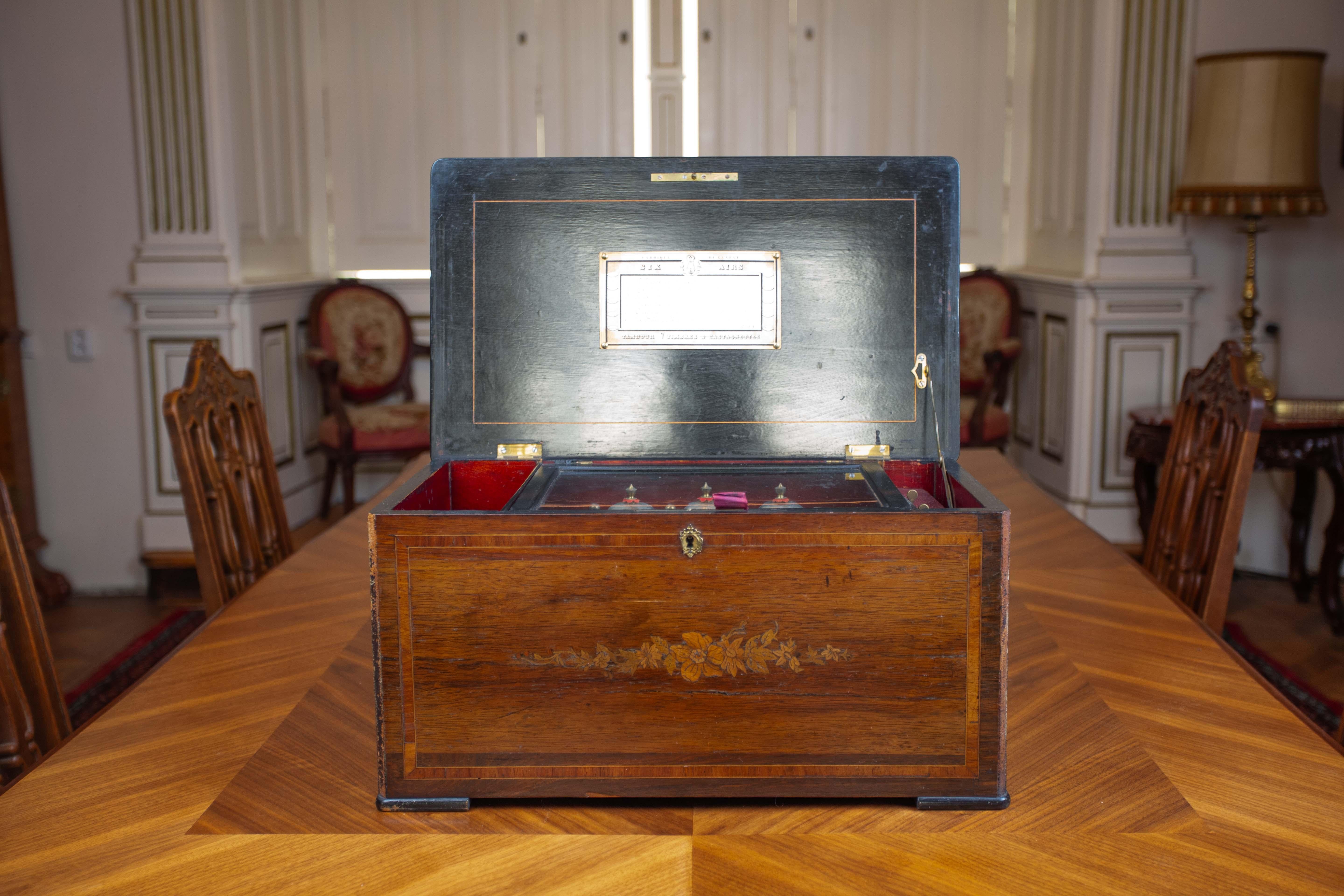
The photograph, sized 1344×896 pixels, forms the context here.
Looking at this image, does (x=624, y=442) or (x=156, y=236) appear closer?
(x=624, y=442)

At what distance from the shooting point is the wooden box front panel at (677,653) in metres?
0.96

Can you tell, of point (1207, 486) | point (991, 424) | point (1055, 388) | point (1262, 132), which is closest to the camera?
point (1207, 486)

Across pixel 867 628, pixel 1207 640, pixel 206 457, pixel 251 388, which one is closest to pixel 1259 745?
pixel 1207 640

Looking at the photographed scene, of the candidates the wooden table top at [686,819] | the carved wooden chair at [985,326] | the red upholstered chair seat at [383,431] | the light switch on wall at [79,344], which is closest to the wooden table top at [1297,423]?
the carved wooden chair at [985,326]

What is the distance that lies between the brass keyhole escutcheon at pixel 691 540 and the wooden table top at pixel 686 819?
0.23 metres

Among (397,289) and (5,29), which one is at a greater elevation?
(5,29)

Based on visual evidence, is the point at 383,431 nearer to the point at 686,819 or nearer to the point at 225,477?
the point at 225,477

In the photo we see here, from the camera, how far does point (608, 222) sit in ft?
4.23

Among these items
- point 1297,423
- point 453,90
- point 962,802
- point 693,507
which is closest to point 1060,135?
point 1297,423

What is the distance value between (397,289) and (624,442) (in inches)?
165

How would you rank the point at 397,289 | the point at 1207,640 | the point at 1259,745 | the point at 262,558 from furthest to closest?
1. the point at 397,289
2. the point at 262,558
3. the point at 1207,640
4. the point at 1259,745

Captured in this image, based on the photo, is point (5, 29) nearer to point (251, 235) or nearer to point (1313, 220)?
point (251, 235)

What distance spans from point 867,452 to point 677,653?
A: 40cm

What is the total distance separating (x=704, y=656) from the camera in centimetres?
97
